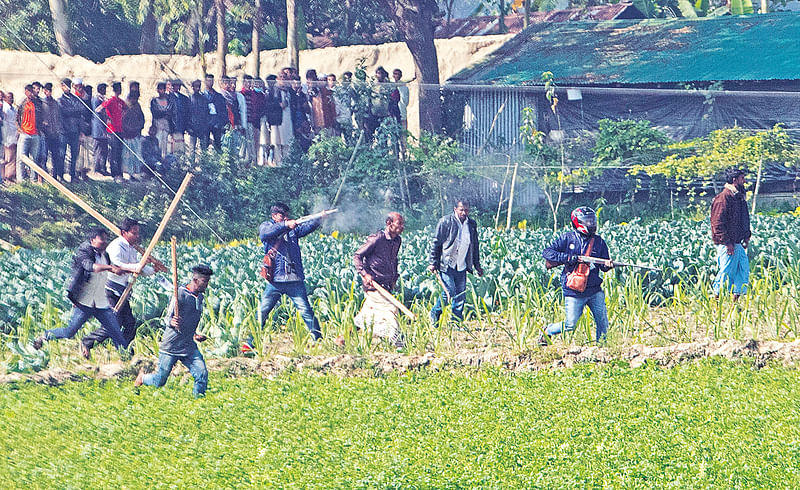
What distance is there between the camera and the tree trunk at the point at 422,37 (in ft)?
70.0

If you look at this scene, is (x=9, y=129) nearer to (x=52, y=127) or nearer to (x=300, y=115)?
(x=52, y=127)

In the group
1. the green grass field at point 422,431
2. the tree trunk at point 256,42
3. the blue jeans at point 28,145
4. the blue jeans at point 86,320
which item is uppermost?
the tree trunk at point 256,42

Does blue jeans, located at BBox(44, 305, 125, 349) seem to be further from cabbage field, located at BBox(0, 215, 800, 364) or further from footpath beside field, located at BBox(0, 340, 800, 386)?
footpath beside field, located at BBox(0, 340, 800, 386)

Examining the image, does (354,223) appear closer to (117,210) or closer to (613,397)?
(117,210)

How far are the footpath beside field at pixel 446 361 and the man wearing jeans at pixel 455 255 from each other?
1.63 m

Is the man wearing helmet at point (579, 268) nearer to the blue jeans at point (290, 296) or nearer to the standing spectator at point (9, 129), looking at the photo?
the blue jeans at point (290, 296)

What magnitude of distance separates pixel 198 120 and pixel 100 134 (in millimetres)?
1758

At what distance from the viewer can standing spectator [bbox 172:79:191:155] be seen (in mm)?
19484

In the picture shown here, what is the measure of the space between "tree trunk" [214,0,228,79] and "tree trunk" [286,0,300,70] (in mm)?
1113

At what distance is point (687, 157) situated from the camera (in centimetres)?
2094

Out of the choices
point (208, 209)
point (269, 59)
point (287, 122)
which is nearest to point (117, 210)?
point (208, 209)

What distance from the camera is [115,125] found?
18703 mm

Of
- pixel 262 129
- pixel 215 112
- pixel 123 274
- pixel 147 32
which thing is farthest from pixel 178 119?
pixel 123 274

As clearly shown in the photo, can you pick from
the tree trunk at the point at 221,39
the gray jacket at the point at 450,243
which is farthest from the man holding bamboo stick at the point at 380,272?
the tree trunk at the point at 221,39
